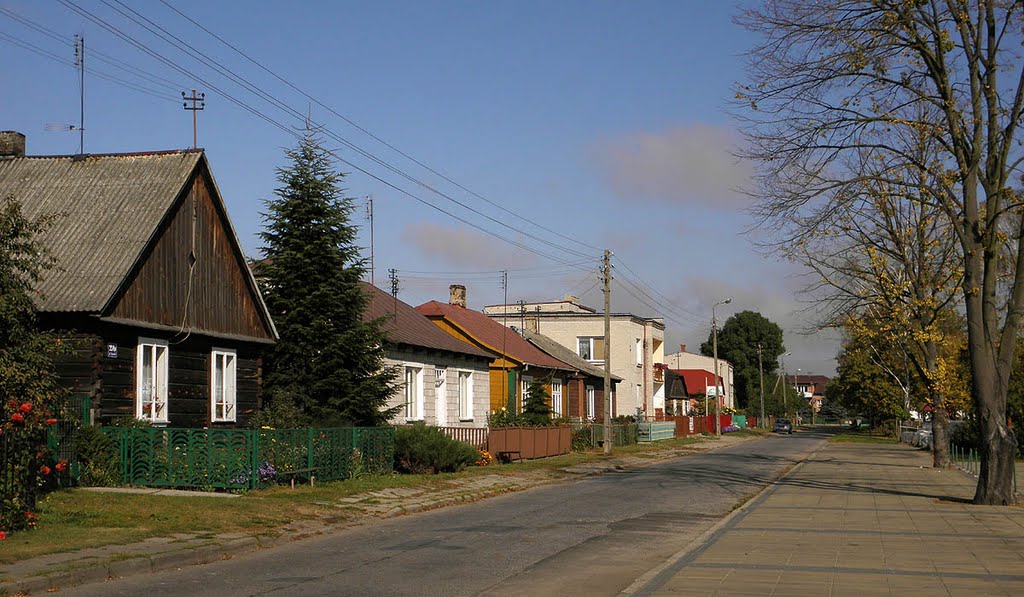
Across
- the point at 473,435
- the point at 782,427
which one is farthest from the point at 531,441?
the point at 782,427

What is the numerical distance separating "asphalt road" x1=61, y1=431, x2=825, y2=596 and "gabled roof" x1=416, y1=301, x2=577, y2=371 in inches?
896

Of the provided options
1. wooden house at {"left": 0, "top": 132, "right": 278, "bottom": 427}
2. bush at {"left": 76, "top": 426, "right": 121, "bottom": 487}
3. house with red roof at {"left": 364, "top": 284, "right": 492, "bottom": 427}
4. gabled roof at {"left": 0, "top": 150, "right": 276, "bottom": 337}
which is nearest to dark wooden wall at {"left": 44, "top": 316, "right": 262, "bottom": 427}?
wooden house at {"left": 0, "top": 132, "right": 278, "bottom": 427}

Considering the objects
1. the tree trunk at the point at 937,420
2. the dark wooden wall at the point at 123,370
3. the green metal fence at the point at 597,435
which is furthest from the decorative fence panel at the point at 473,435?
the tree trunk at the point at 937,420

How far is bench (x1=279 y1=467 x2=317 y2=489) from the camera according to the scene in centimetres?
2042

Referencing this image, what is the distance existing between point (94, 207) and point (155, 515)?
9413mm

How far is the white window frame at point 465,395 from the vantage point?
40094 mm

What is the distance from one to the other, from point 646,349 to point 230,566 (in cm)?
6224

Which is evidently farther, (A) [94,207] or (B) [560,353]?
(B) [560,353]

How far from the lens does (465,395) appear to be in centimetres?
4056

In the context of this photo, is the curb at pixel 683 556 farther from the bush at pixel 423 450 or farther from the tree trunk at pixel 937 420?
the tree trunk at pixel 937 420

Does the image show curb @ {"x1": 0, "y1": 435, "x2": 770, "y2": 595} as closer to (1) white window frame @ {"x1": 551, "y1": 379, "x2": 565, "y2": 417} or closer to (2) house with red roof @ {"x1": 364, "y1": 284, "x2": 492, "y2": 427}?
(2) house with red roof @ {"x1": 364, "y1": 284, "x2": 492, "y2": 427}

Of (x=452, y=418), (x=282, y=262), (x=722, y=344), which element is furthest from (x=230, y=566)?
(x=722, y=344)

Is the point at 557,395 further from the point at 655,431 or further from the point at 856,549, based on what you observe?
the point at 856,549

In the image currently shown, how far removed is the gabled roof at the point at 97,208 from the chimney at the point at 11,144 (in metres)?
0.74
